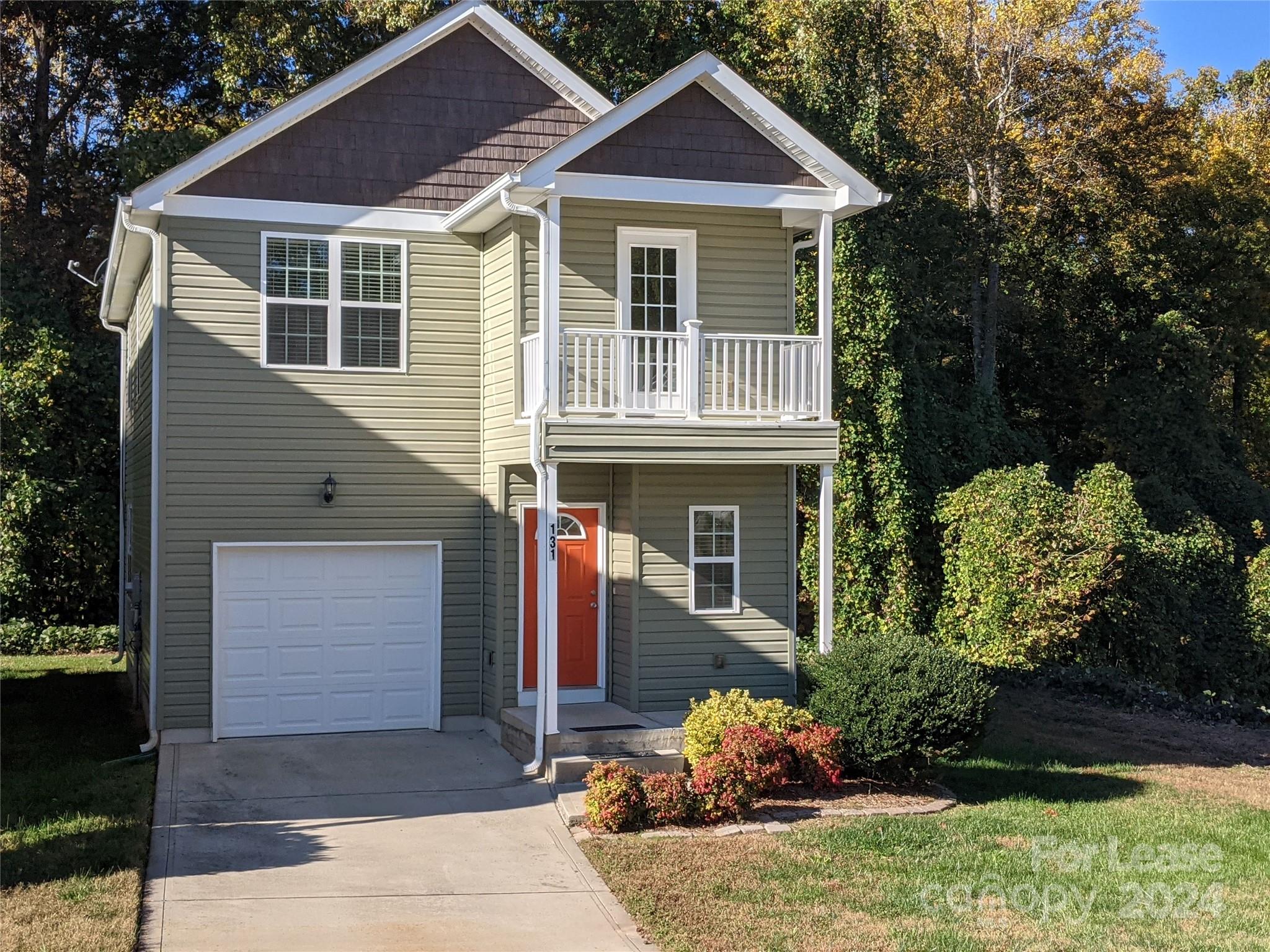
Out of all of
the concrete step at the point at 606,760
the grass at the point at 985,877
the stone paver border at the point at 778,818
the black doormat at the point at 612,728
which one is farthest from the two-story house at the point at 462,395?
the grass at the point at 985,877

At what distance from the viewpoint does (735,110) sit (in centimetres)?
1285

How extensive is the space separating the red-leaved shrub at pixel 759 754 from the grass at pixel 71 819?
4725 mm

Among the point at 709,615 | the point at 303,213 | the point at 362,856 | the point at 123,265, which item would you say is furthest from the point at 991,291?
the point at 362,856

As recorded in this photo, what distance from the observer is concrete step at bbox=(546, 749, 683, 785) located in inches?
457

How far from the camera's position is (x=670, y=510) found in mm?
13773

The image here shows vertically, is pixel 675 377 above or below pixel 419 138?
below

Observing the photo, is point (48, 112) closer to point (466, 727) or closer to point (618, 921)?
point (466, 727)

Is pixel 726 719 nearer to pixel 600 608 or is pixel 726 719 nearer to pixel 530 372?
pixel 600 608

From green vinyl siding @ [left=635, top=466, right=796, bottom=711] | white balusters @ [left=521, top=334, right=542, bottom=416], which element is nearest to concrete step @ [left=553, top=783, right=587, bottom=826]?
green vinyl siding @ [left=635, top=466, right=796, bottom=711]

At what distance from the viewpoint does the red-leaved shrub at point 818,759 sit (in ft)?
37.2

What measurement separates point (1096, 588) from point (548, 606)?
994 cm

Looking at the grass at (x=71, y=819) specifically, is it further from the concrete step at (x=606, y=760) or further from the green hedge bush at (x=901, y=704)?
the green hedge bush at (x=901, y=704)

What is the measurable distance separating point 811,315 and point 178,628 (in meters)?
11.7

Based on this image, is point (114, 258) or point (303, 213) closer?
point (303, 213)
